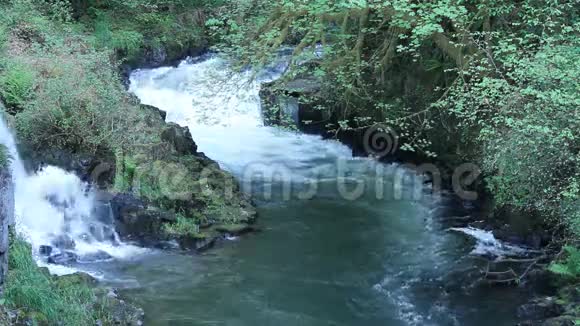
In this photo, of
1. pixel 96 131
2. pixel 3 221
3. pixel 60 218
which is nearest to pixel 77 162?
pixel 96 131

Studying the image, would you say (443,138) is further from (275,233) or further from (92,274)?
(92,274)

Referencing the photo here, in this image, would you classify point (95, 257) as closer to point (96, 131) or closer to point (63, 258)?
point (63, 258)

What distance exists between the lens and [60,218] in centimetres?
980

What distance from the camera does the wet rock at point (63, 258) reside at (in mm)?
9133

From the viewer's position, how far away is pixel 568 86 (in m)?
6.61

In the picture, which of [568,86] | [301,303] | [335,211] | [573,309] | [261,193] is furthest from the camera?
[261,193]

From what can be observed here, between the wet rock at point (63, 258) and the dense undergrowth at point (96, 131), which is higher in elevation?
the dense undergrowth at point (96, 131)

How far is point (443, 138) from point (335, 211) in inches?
95.6

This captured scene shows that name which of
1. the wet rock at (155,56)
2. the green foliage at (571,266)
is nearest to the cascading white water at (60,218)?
the green foliage at (571,266)

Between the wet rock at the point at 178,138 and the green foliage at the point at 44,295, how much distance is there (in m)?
4.76

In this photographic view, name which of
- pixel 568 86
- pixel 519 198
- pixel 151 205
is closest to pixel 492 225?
pixel 519 198

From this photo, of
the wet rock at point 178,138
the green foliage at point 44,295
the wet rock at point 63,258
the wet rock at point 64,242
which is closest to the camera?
the green foliage at point 44,295

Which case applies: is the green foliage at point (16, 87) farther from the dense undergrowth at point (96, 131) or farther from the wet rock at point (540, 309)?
the wet rock at point (540, 309)

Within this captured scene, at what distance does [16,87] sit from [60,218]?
2452mm
